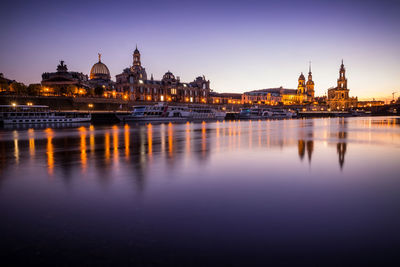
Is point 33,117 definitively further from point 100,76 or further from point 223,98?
point 223,98

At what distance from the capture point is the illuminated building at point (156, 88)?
112625mm

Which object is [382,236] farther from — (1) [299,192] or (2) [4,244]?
(2) [4,244]

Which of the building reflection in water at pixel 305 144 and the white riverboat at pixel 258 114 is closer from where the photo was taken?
the building reflection in water at pixel 305 144

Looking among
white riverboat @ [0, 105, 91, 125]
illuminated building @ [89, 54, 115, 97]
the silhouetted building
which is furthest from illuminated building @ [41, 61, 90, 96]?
the silhouetted building

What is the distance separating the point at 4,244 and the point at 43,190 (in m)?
3.59

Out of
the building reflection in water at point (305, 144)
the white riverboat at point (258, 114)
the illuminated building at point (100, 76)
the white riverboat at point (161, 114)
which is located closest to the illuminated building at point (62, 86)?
the illuminated building at point (100, 76)

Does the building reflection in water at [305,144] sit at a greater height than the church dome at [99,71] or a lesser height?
lesser

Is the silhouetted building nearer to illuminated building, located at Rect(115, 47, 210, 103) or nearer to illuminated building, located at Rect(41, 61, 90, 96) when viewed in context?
illuminated building, located at Rect(115, 47, 210, 103)

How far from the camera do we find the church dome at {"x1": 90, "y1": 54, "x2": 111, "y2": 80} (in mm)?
137375

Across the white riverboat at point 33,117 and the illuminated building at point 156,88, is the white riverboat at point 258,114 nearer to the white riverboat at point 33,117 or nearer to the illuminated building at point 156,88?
the illuminated building at point 156,88

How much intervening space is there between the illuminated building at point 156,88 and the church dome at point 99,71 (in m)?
16.5

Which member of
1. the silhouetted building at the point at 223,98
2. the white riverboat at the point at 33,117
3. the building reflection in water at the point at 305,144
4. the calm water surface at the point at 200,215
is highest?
the silhouetted building at the point at 223,98

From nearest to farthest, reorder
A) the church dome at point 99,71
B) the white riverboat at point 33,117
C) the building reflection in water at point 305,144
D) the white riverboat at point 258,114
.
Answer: the building reflection in water at point 305,144 → the white riverboat at point 33,117 → the white riverboat at point 258,114 → the church dome at point 99,71

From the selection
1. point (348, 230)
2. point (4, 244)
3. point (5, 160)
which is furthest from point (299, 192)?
point (5, 160)
